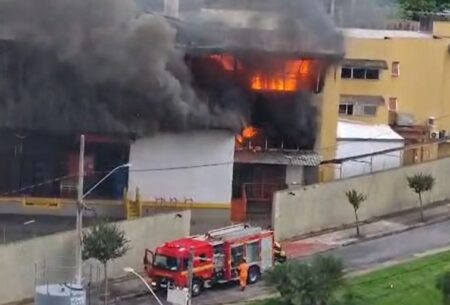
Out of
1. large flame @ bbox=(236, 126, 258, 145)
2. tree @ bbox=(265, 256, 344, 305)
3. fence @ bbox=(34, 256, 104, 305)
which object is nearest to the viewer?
tree @ bbox=(265, 256, 344, 305)

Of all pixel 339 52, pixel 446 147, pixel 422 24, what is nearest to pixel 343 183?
pixel 339 52

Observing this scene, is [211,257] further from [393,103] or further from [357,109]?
[393,103]

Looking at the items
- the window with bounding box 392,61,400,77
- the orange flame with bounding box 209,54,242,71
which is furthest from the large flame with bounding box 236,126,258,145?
the window with bounding box 392,61,400,77

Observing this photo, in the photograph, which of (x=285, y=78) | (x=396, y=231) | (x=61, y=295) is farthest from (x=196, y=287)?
(x=285, y=78)

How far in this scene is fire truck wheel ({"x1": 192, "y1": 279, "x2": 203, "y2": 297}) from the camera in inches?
1153

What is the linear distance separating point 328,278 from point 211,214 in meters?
9.90

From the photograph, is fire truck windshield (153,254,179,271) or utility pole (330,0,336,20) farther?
utility pole (330,0,336,20)

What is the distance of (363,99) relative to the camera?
43.3 m

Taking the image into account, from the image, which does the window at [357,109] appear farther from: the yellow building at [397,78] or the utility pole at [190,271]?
the utility pole at [190,271]

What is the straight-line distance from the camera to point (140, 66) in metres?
36.6

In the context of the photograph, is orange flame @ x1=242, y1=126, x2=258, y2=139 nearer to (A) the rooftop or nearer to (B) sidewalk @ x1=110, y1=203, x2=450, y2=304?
(A) the rooftop

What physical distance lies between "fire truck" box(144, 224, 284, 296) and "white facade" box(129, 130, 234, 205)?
525cm

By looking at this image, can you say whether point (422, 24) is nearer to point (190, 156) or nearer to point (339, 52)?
point (339, 52)

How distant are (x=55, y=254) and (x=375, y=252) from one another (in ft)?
30.3
